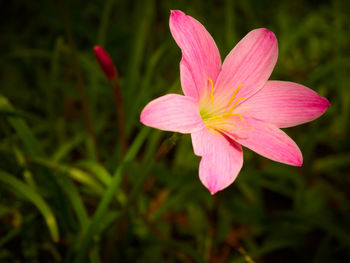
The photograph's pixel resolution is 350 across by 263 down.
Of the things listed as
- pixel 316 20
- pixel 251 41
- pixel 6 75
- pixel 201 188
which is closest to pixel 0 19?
pixel 6 75

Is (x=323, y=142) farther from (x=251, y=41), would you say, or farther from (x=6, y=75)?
(x=6, y=75)

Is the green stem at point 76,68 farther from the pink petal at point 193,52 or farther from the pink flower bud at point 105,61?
the pink petal at point 193,52

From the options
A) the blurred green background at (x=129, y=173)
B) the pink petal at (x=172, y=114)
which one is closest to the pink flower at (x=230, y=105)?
the pink petal at (x=172, y=114)

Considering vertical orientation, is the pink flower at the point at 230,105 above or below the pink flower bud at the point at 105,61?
below

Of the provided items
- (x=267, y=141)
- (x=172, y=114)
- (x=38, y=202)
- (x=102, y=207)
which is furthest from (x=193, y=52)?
(x=38, y=202)

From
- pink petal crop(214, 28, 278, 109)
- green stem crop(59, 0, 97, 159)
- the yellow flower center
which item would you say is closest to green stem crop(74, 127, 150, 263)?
the yellow flower center
